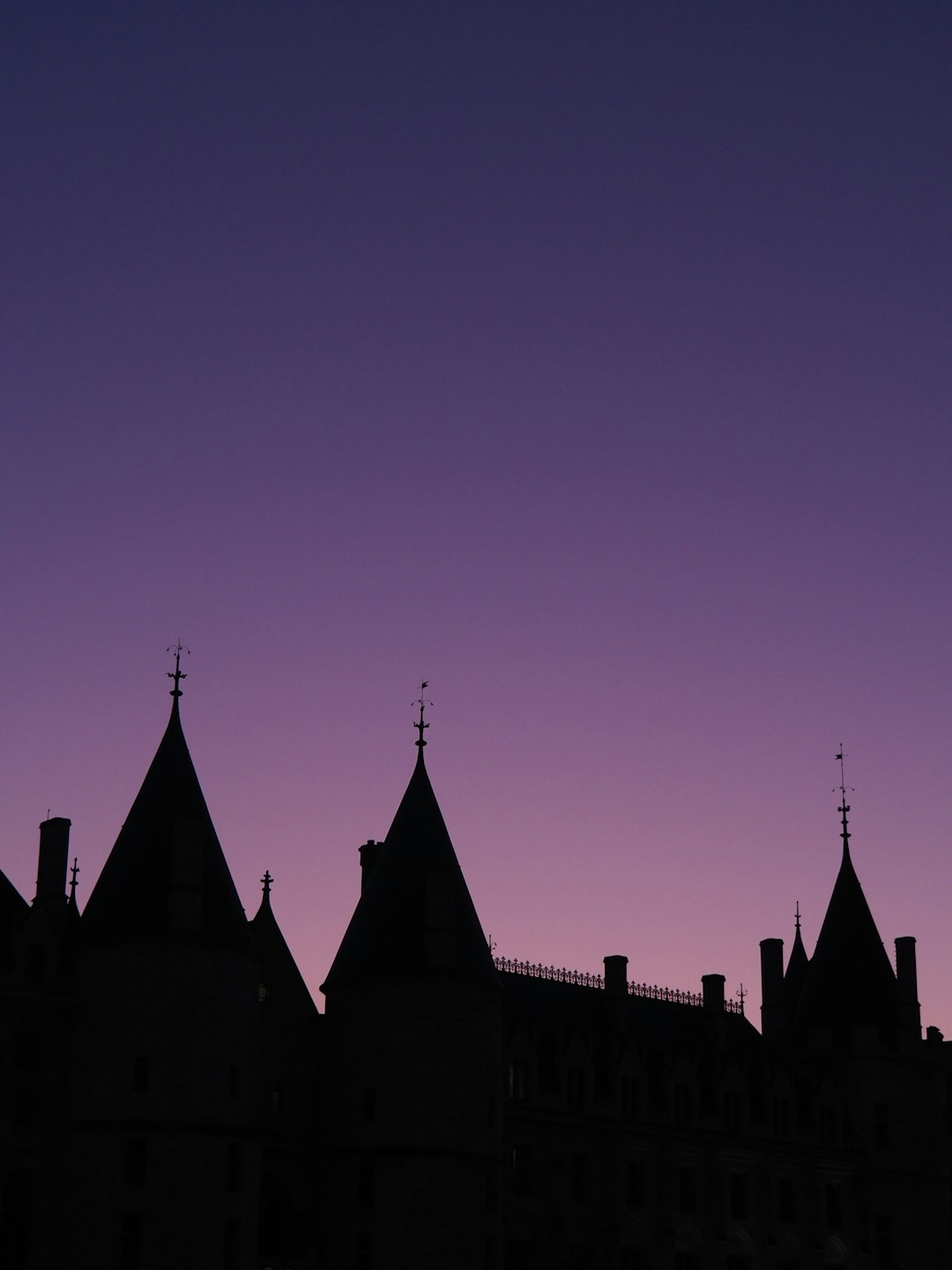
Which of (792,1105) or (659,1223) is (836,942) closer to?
(792,1105)

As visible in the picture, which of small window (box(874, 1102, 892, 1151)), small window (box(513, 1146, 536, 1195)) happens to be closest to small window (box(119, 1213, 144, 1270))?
small window (box(513, 1146, 536, 1195))

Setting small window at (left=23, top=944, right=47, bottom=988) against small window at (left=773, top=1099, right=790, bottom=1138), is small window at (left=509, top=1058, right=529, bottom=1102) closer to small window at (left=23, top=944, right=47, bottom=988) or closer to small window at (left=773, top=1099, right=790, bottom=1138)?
small window at (left=773, top=1099, right=790, bottom=1138)

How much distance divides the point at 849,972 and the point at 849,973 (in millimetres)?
69

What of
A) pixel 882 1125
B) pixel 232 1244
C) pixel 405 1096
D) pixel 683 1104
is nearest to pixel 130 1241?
pixel 232 1244

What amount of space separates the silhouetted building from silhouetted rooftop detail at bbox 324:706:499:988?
0.09 metres

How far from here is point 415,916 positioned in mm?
73750

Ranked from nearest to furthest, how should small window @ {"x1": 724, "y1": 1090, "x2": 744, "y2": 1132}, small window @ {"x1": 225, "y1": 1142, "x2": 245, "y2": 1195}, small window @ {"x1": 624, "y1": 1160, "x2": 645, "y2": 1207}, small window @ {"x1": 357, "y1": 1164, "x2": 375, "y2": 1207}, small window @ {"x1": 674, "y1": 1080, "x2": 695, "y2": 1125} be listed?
small window @ {"x1": 225, "y1": 1142, "x2": 245, "y2": 1195} → small window @ {"x1": 357, "y1": 1164, "x2": 375, "y2": 1207} → small window @ {"x1": 624, "y1": 1160, "x2": 645, "y2": 1207} → small window @ {"x1": 674, "y1": 1080, "x2": 695, "y2": 1125} → small window @ {"x1": 724, "y1": 1090, "x2": 744, "y2": 1132}

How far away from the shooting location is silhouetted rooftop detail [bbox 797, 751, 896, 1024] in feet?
295

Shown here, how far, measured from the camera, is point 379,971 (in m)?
72.9

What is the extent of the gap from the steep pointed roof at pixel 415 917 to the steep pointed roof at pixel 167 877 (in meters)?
5.50

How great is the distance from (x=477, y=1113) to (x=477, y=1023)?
2.98m

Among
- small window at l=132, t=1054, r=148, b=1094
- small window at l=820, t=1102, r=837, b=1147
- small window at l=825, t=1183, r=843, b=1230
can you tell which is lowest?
small window at l=825, t=1183, r=843, b=1230

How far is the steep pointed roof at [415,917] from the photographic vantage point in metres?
73.1

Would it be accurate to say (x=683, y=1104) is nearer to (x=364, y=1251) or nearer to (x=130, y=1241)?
(x=364, y=1251)
